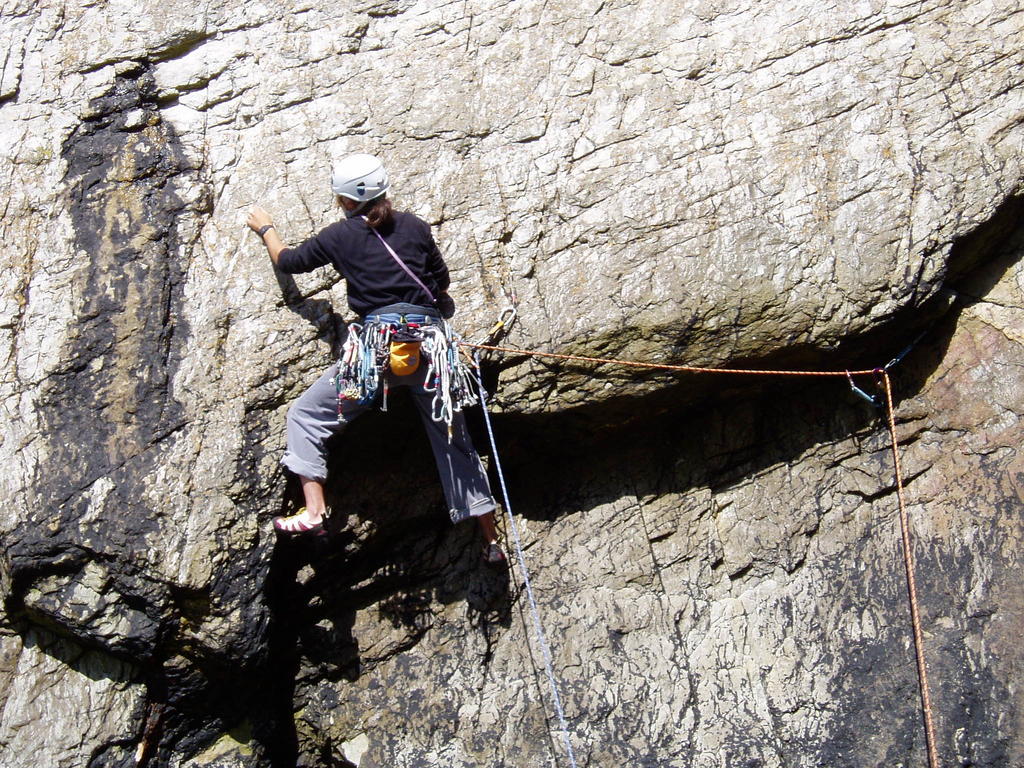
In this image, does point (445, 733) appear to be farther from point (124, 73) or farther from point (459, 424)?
point (124, 73)

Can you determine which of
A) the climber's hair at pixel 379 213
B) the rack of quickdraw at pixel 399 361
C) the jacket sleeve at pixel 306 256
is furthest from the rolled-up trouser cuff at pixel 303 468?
the climber's hair at pixel 379 213

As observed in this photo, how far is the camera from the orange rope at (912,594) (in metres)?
4.46

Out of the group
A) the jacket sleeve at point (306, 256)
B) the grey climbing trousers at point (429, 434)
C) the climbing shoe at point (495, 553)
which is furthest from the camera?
the climbing shoe at point (495, 553)

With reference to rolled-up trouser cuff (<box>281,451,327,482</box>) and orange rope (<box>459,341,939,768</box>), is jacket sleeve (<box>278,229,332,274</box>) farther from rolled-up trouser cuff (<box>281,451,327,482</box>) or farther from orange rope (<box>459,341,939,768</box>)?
rolled-up trouser cuff (<box>281,451,327,482</box>)

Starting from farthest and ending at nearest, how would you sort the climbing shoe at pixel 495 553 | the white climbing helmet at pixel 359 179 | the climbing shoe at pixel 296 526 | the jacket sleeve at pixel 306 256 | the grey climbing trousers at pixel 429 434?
the climbing shoe at pixel 495 553 → the climbing shoe at pixel 296 526 → the grey climbing trousers at pixel 429 434 → the jacket sleeve at pixel 306 256 → the white climbing helmet at pixel 359 179

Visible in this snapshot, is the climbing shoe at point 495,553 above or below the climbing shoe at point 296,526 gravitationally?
below

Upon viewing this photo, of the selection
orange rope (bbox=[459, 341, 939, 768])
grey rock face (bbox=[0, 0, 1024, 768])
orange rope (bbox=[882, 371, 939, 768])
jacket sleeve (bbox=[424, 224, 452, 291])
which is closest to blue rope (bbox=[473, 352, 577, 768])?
grey rock face (bbox=[0, 0, 1024, 768])

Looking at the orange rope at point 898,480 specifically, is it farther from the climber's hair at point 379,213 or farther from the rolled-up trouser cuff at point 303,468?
Answer: the rolled-up trouser cuff at point 303,468

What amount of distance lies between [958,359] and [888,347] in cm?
38

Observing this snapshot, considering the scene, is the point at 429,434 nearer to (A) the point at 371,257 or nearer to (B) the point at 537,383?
(B) the point at 537,383

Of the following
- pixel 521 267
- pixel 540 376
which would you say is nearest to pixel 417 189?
pixel 521 267

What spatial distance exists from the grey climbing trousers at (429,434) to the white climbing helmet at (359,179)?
836 mm

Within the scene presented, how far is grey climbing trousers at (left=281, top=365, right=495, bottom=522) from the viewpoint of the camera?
4441 mm

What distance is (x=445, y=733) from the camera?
500cm
